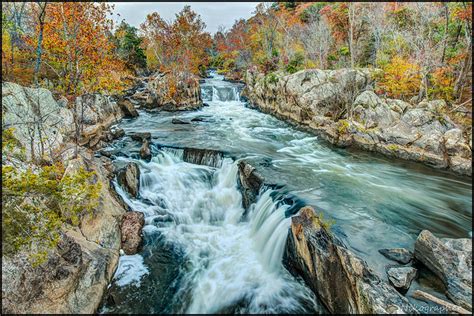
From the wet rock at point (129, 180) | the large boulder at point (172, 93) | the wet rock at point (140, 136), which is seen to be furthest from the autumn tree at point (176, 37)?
the wet rock at point (129, 180)

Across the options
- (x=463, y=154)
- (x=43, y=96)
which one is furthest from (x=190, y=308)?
(x=463, y=154)

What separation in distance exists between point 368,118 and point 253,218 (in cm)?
1113

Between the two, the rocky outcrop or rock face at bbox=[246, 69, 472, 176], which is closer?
rock face at bbox=[246, 69, 472, 176]

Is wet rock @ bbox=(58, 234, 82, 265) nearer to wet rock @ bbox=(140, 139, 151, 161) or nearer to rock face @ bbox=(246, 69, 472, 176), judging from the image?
wet rock @ bbox=(140, 139, 151, 161)

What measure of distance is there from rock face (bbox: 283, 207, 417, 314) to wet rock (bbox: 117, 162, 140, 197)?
6.46 metres

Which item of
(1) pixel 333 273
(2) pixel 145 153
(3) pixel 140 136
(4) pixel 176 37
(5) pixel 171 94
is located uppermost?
(4) pixel 176 37

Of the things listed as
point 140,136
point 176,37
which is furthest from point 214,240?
point 176,37

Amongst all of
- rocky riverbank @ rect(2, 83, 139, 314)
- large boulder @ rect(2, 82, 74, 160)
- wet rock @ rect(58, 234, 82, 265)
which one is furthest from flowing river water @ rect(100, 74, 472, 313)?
large boulder @ rect(2, 82, 74, 160)

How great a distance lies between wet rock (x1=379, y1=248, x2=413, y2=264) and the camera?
21.2 feet

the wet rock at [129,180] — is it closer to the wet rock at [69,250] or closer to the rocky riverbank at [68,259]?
the rocky riverbank at [68,259]

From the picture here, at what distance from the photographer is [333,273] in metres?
6.05

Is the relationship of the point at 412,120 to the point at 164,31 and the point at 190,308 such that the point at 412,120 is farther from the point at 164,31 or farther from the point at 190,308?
the point at 164,31

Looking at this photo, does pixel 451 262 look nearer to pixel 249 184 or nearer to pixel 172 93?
pixel 249 184

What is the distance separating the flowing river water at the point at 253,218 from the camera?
6.84m
